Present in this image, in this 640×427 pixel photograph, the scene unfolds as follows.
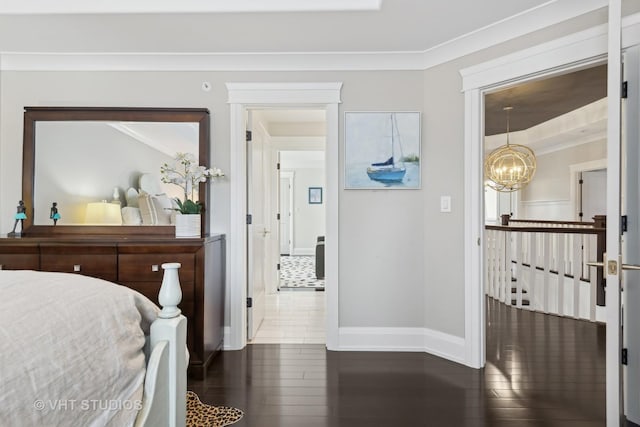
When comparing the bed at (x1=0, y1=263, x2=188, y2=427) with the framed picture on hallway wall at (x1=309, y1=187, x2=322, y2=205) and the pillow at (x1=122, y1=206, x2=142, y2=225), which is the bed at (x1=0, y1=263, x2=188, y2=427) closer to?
the pillow at (x1=122, y1=206, x2=142, y2=225)

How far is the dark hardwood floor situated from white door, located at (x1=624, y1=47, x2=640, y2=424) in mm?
348

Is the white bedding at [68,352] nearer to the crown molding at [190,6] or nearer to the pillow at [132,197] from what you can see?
the pillow at [132,197]

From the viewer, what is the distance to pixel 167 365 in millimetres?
1339

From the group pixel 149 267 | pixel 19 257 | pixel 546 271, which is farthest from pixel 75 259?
pixel 546 271

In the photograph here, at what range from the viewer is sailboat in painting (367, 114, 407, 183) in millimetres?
2953

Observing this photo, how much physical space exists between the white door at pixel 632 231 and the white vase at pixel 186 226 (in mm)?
2637

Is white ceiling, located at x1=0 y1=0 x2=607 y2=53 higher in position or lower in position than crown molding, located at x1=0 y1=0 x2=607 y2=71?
higher

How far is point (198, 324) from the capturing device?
247cm

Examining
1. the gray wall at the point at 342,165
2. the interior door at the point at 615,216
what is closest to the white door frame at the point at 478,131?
the gray wall at the point at 342,165

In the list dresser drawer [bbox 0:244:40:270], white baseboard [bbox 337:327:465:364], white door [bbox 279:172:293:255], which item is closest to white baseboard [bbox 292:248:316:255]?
white door [bbox 279:172:293:255]

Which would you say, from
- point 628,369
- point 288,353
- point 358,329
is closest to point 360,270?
point 358,329

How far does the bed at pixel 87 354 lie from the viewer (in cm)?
86

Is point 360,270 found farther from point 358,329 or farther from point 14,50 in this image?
point 14,50

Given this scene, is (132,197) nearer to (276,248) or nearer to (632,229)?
(276,248)
